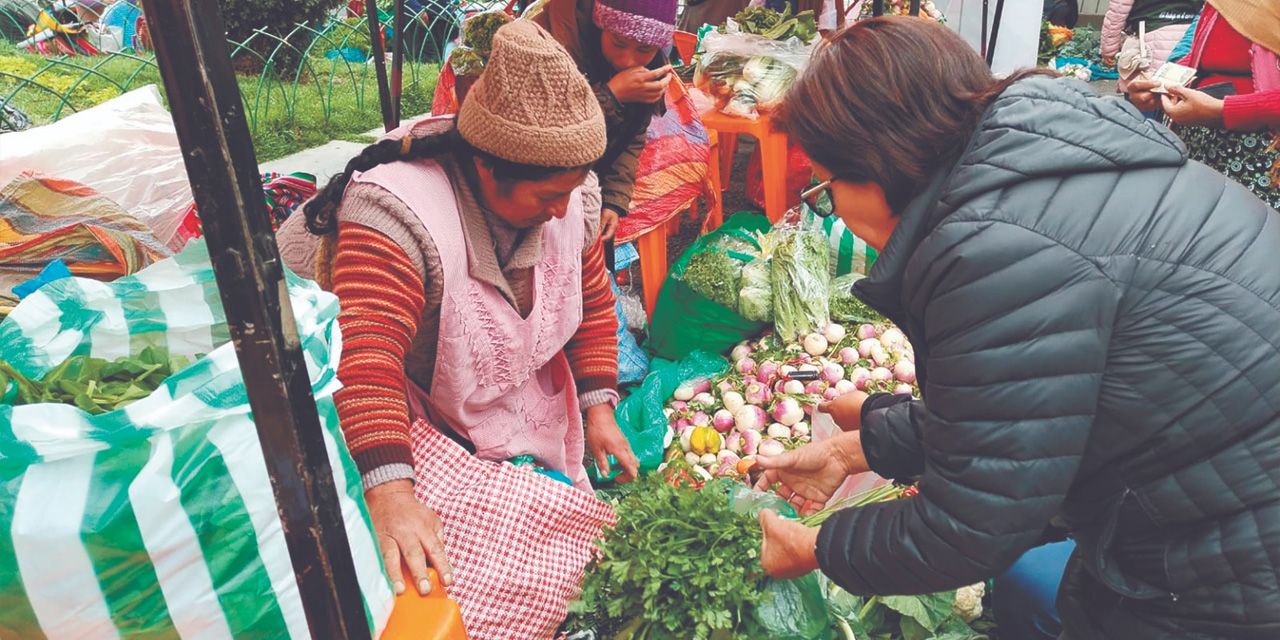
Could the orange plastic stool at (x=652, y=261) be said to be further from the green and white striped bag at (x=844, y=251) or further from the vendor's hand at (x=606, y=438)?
the vendor's hand at (x=606, y=438)

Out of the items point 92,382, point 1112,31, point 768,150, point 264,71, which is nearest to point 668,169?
point 768,150

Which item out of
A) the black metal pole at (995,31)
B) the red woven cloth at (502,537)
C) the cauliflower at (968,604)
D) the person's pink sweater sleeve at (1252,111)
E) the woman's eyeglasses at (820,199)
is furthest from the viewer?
the black metal pole at (995,31)

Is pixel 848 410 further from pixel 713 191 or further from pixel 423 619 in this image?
pixel 713 191

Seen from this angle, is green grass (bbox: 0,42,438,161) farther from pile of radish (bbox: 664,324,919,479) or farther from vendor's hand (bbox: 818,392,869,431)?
vendor's hand (bbox: 818,392,869,431)

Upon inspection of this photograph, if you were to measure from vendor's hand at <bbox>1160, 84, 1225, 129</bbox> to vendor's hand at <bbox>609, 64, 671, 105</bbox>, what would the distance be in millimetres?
1789

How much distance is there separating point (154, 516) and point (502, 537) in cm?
77

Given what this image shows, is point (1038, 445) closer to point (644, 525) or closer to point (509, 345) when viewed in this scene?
point (644, 525)

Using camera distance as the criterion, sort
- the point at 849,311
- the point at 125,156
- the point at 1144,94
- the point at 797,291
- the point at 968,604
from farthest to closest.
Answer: the point at 849,311 → the point at 797,291 → the point at 1144,94 → the point at 125,156 → the point at 968,604

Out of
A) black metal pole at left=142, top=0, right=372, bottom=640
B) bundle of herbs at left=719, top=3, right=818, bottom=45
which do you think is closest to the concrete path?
bundle of herbs at left=719, top=3, right=818, bottom=45

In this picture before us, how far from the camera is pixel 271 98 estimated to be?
7.36 meters

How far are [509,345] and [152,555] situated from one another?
928mm

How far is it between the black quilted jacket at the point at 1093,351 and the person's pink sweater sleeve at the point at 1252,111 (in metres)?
1.90

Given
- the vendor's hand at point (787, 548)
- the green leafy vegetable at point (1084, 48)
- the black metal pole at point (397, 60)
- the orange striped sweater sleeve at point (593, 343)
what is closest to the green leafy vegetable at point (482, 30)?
the black metal pole at point (397, 60)

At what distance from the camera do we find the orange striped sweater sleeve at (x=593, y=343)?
222 centimetres
